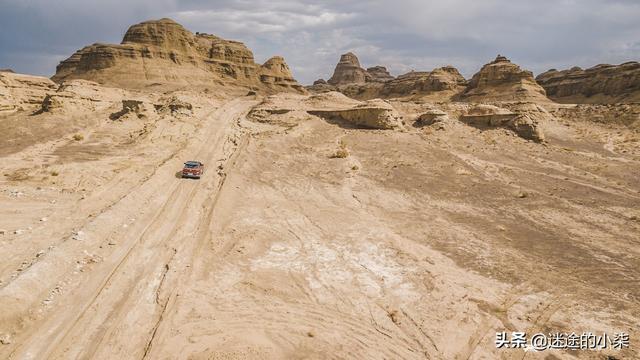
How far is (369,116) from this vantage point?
103 ft

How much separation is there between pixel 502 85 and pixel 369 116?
4138 cm

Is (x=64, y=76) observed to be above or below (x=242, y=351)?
above

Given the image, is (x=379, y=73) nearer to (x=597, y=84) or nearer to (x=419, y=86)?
(x=419, y=86)

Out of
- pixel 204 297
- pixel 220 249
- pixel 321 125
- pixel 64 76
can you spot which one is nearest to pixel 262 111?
pixel 321 125

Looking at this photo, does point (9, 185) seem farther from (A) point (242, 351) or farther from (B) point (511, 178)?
(B) point (511, 178)

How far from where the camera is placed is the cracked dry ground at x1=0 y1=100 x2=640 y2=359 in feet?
26.8

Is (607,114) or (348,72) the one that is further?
(348,72)

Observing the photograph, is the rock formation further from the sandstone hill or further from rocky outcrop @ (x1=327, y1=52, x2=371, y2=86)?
rocky outcrop @ (x1=327, y1=52, x2=371, y2=86)

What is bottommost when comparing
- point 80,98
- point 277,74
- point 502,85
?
point 80,98

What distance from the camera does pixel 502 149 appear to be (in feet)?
92.4

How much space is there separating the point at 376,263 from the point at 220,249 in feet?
15.8

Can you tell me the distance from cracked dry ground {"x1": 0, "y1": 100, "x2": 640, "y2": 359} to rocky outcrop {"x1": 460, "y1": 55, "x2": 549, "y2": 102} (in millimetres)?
39875

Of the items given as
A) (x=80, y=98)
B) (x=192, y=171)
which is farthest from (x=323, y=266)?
(x=80, y=98)

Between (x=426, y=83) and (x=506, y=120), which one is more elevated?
(x=426, y=83)
